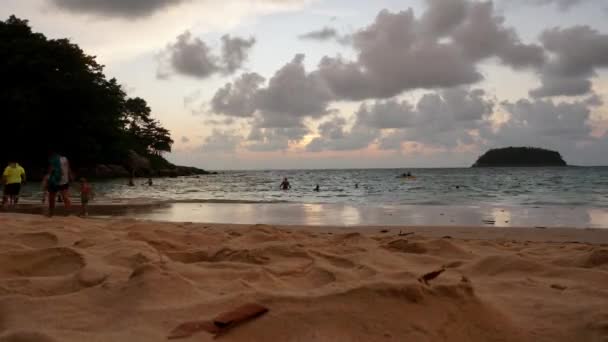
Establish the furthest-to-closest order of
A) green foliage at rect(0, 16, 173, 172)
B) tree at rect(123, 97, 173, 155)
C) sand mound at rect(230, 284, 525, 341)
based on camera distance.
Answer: tree at rect(123, 97, 173, 155)
green foliage at rect(0, 16, 173, 172)
sand mound at rect(230, 284, 525, 341)

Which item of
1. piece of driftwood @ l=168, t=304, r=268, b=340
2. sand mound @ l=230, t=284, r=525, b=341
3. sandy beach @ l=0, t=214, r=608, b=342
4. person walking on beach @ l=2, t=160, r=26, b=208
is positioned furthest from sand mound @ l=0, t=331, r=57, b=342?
person walking on beach @ l=2, t=160, r=26, b=208

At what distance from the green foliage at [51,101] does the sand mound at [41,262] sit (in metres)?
32.7

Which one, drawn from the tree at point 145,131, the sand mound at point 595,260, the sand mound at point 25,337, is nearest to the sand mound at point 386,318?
the sand mound at point 25,337

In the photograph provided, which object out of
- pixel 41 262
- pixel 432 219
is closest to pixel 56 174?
pixel 41 262

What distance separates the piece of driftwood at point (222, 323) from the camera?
1749 mm

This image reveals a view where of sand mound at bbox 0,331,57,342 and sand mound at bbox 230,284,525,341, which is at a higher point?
sand mound at bbox 230,284,525,341

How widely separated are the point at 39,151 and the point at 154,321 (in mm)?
38468

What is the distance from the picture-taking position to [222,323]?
5.77 feet

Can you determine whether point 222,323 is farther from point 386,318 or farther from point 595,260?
point 595,260

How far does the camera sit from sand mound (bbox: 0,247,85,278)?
3.00 m

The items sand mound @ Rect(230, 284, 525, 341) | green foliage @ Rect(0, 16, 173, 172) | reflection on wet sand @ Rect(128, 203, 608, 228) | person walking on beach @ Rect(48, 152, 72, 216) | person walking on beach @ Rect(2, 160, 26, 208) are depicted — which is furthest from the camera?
green foliage @ Rect(0, 16, 173, 172)

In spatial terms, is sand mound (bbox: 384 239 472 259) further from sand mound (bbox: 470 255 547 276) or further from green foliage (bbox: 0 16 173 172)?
green foliage (bbox: 0 16 173 172)

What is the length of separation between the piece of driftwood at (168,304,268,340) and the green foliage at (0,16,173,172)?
34.7m

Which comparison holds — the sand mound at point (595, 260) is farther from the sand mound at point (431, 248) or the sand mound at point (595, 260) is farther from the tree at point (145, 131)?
the tree at point (145, 131)
